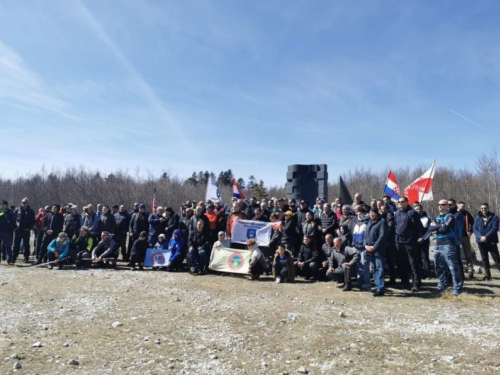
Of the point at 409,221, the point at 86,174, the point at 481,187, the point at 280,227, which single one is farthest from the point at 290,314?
the point at 86,174

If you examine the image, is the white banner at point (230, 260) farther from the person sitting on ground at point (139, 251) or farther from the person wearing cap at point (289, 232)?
the person sitting on ground at point (139, 251)

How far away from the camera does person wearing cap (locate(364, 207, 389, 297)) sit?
8953 millimetres

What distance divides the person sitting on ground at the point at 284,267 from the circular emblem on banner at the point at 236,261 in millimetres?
1315

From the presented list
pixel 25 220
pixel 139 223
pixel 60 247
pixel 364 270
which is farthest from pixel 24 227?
pixel 364 270

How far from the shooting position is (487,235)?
34.3 feet

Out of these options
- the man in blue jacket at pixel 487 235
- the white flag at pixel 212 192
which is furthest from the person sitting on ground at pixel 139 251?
the man in blue jacket at pixel 487 235

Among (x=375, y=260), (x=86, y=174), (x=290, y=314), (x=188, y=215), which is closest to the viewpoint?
(x=290, y=314)

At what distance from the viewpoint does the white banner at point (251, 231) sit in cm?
1258

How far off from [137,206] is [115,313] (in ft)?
23.1

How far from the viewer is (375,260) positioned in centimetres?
920

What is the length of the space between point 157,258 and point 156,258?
1.3 inches

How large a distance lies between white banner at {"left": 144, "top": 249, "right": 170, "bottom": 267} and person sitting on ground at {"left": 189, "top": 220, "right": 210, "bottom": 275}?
3.57 ft

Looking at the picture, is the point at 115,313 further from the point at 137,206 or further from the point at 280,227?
the point at 137,206

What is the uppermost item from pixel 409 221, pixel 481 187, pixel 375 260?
pixel 481 187
